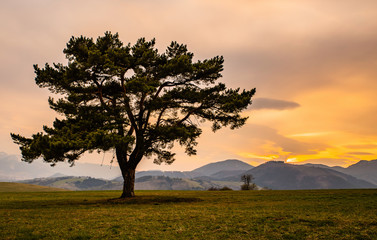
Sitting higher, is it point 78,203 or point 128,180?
point 128,180

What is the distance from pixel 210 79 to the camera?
109ft

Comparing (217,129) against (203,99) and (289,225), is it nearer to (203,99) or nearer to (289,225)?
(203,99)

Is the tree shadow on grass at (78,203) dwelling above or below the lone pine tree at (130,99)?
below

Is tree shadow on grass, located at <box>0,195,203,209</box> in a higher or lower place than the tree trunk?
lower

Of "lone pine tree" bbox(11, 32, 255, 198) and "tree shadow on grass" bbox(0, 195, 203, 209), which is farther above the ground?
"lone pine tree" bbox(11, 32, 255, 198)

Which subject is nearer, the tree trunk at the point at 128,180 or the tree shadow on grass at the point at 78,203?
the tree shadow on grass at the point at 78,203

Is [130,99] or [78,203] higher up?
[130,99]

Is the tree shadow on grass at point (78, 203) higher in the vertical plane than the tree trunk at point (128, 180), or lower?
lower

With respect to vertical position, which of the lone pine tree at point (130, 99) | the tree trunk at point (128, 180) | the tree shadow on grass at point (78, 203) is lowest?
the tree shadow on grass at point (78, 203)

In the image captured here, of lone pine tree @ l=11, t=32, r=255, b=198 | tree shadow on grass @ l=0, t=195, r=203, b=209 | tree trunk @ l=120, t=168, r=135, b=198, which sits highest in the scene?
lone pine tree @ l=11, t=32, r=255, b=198

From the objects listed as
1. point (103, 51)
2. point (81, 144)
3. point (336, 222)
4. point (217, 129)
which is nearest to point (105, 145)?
point (81, 144)

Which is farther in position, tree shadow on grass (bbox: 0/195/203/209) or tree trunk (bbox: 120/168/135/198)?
tree trunk (bbox: 120/168/135/198)

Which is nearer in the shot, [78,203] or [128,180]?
[78,203]

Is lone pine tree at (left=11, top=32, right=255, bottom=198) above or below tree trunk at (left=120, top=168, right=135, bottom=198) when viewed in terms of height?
above
